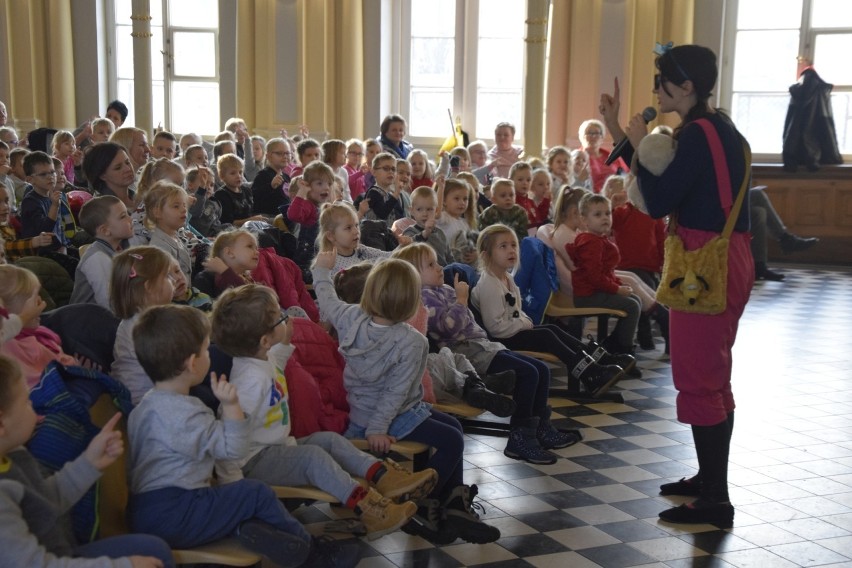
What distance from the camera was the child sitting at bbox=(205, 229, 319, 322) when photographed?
14.4 ft

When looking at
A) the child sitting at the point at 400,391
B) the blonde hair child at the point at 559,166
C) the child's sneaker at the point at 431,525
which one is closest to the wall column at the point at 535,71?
the blonde hair child at the point at 559,166

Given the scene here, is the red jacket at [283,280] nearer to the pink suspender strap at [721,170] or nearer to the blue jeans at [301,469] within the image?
the blue jeans at [301,469]

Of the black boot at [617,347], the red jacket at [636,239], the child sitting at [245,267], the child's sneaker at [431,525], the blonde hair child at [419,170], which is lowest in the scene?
the black boot at [617,347]

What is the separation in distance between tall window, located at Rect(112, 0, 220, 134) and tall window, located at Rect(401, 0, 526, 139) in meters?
2.71

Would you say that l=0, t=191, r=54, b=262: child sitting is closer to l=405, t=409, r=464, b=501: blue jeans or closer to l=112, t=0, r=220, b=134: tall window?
l=405, t=409, r=464, b=501: blue jeans

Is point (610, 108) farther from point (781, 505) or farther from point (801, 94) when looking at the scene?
point (801, 94)

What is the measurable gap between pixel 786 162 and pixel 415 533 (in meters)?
9.59

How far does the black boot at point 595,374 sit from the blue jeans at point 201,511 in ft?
10.1

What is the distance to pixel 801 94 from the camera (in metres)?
12.0

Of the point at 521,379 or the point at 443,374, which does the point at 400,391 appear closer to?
the point at 443,374

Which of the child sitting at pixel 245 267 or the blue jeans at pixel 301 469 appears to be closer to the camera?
A: the blue jeans at pixel 301 469

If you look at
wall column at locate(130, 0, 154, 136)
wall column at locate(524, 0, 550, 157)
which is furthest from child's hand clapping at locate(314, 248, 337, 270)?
wall column at locate(130, 0, 154, 136)

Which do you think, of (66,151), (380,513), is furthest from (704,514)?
(66,151)

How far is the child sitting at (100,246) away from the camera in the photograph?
3994 millimetres
